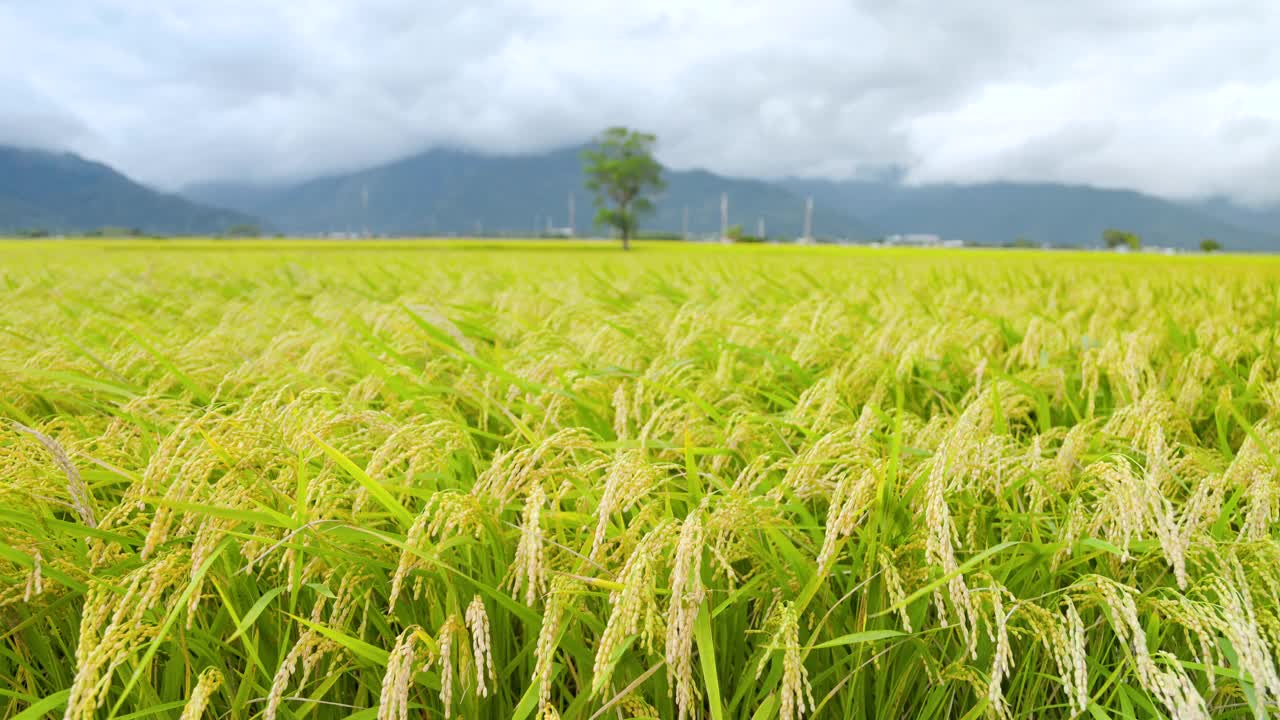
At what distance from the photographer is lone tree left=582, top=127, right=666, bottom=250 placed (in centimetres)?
7194

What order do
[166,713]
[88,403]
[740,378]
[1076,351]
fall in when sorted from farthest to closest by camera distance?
[1076,351] < [740,378] < [88,403] < [166,713]

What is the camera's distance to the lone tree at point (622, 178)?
71938mm

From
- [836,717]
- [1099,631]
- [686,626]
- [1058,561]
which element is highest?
[686,626]

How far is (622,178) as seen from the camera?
7281cm

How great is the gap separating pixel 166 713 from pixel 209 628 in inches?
6.8

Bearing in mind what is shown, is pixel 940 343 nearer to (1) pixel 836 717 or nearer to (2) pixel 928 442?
(2) pixel 928 442

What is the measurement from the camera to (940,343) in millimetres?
3014

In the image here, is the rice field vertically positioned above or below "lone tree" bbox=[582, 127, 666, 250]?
below

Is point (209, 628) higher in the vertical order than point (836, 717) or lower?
higher

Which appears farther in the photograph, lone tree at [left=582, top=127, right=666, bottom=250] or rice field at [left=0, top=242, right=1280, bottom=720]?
lone tree at [left=582, top=127, right=666, bottom=250]

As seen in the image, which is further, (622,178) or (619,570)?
(622,178)

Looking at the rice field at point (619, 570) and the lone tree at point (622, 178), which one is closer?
the rice field at point (619, 570)

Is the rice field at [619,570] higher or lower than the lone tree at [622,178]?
lower

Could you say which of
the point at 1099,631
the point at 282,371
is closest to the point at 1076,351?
the point at 1099,631
